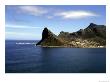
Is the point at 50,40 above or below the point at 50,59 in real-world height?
above

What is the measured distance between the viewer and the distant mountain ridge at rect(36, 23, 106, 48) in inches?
130

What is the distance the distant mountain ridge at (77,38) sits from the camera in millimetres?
3293

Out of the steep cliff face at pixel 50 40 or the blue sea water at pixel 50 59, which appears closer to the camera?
the blue sea water at pixel 50 59

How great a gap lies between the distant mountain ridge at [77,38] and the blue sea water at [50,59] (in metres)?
0.06

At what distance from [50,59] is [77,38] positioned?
1.39ft

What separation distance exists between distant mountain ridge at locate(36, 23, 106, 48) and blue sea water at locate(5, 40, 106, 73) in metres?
0.06

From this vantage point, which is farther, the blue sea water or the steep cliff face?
the steep cliff face

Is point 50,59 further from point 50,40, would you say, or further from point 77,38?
point 77,38

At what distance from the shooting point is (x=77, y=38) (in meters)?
3.40

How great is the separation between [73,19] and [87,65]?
0.57 meters

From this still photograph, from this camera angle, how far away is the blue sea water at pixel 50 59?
3.22 meters

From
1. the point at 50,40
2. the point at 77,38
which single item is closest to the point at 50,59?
the point at 50,40

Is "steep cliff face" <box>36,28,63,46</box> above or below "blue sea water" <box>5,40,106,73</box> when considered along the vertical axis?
above

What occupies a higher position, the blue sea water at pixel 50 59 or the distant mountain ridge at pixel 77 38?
the distant mountain ridge at pixel 77 38
